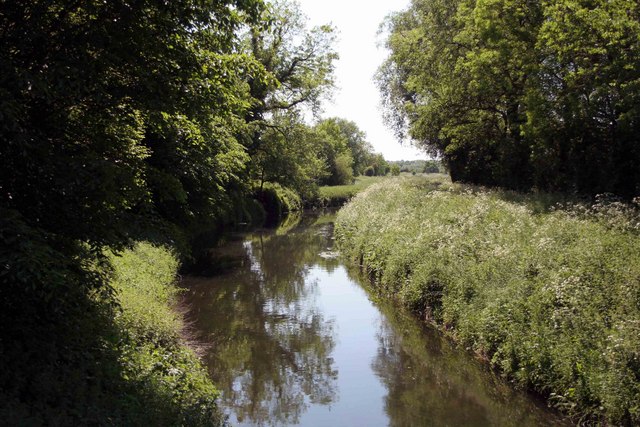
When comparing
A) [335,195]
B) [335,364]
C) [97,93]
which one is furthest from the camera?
[335,195]

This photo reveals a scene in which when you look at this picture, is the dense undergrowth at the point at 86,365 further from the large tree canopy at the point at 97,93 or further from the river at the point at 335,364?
the river at the point at 335,364

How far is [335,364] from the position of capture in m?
10.4

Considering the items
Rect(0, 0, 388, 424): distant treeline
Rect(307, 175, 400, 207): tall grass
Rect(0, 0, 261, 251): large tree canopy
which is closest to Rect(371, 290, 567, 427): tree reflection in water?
Rect(0, 0, 388, 424): distant treeline

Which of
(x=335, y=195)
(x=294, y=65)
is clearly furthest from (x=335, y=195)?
(x=294, y=65)

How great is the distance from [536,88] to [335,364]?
1340 centimetres

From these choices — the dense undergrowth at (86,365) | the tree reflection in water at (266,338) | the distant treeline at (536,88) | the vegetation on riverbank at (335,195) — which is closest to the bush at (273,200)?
the vegetation on riverbank at (335,195)

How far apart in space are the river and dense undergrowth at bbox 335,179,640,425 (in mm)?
571

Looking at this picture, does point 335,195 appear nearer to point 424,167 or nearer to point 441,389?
point 424,167

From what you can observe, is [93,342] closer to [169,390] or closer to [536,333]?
[169,390]

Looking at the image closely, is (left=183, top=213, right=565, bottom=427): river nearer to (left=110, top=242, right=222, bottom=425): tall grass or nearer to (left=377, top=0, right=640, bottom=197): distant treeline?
(left=110, top=242, right=222, bottom=425): tall grass

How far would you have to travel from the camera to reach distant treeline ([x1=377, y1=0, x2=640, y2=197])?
14.7 meters

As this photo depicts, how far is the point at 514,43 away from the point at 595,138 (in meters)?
4.80

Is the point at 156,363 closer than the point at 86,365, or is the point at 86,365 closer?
the point at 86,365

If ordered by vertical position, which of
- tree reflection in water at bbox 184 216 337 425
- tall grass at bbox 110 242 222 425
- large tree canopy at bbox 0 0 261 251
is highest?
large tree canopy at bbox 0 0 261 251
